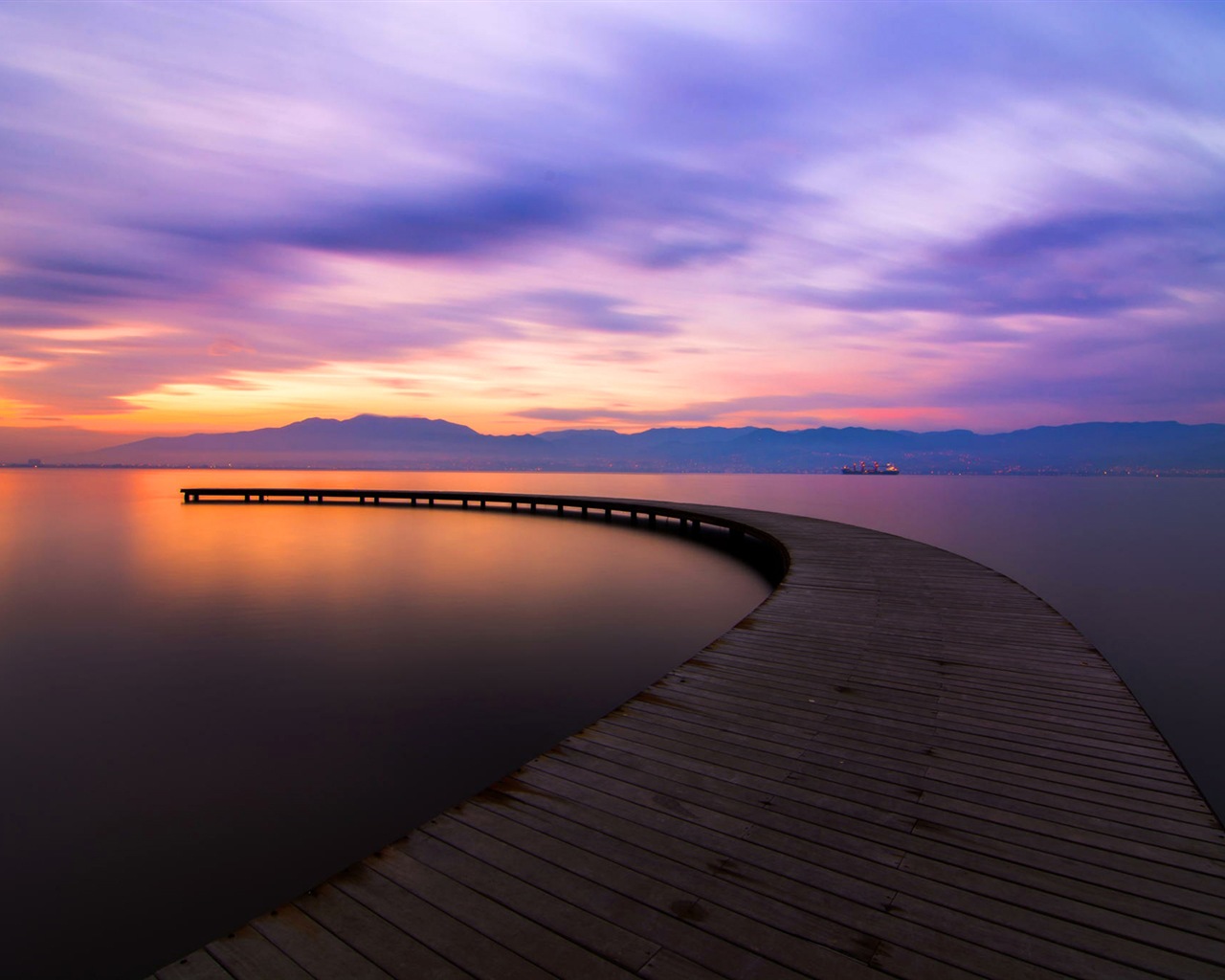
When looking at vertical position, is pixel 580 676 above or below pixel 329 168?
below

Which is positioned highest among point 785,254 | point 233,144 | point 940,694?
point 785,254

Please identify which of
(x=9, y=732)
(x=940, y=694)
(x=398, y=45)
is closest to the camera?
(x=940, y=694)

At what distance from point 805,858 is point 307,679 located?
25.2ft

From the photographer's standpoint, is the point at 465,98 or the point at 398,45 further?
the point at 465,98

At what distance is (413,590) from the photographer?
14.3 metres

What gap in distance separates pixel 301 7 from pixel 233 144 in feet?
13.5

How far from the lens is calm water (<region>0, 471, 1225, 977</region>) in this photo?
14.6 feet

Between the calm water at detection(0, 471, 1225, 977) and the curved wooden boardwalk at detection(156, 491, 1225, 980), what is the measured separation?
2321 millimetres

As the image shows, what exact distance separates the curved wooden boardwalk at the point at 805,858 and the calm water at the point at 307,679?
7.61 ft

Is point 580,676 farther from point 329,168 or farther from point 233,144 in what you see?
point 329,168

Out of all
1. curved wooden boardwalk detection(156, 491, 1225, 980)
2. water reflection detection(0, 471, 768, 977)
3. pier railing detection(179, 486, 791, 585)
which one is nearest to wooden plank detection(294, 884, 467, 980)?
curved wooden boardwalk detection(156, 491, 1225, 980)

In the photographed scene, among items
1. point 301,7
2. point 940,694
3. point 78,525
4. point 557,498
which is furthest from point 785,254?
point 78,525

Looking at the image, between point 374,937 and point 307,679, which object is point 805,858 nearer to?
point 374,937

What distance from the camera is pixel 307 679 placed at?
8.46m
